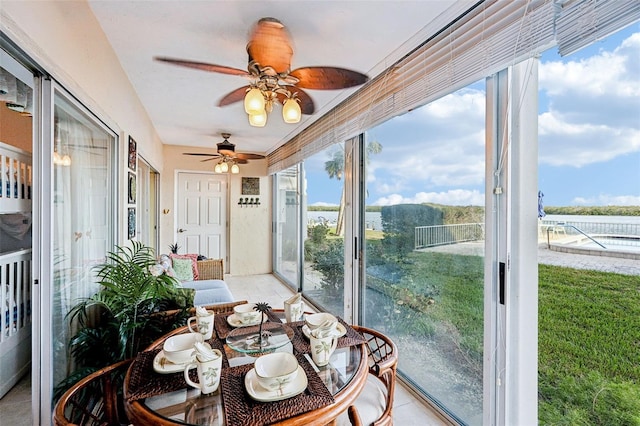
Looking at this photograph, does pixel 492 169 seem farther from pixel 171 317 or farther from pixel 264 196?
pixel 264 196

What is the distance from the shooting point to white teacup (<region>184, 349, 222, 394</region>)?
97 centimetres

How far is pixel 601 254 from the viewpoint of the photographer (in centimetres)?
123

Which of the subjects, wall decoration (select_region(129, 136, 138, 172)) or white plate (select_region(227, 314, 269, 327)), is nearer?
white plate (select_region(227, 314, 269, 327))

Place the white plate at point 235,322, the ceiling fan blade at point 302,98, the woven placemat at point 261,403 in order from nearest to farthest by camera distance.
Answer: the woven placemat at point 261,403
the white plate at point 235,322
the ceiling fan blade at point 302,98

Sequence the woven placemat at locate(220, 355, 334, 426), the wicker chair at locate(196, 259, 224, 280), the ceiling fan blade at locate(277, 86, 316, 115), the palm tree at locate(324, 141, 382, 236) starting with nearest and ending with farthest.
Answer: the woven placemat at locate(220, 355, 334, 426), the ceiling fan blade at locate(277, 86, 316, 115), the palm tree at locate(324, 141, 382, 236), the wicker chair at locate(196, 259, 224, 280)

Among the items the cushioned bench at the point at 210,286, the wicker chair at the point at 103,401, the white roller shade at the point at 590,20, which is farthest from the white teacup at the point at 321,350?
the cushioned bench at the point at 210,286

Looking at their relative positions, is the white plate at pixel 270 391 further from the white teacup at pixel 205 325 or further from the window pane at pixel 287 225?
the window pane at pixel 287 225

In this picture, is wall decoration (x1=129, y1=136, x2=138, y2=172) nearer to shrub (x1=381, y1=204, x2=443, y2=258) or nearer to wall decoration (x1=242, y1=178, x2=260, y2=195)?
shrub (x1=381, y1=204, x2=443, y2=258)

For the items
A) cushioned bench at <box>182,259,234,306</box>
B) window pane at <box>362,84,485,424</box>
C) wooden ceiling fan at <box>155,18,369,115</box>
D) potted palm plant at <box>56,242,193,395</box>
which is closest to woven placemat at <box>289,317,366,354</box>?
window pane at <box>362,84,485,424</box>

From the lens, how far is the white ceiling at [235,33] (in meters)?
1.52

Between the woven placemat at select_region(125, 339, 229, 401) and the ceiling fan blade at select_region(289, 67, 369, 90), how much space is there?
150 cm

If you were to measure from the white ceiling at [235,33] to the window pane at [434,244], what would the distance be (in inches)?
19.7

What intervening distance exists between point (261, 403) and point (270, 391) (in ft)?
0.15

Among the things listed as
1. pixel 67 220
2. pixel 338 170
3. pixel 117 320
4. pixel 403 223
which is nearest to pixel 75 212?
pixel 67 220
